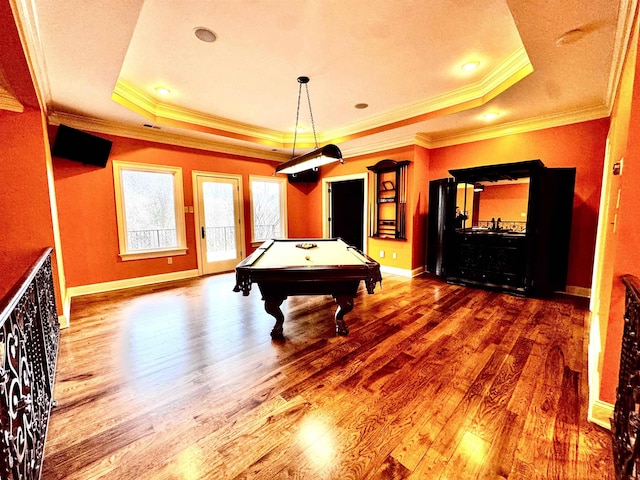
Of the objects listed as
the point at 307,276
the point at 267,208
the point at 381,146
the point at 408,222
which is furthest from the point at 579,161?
the point at 267,208

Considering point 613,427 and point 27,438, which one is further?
point 613,427

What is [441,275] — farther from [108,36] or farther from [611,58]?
[108,36]

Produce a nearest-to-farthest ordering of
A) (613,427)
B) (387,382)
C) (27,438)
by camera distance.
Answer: (27,438) < (613,427) < (387,382)

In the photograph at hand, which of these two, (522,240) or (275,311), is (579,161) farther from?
(275,311)

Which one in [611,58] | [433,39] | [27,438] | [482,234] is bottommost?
[27,438]

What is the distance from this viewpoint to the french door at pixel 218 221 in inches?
210

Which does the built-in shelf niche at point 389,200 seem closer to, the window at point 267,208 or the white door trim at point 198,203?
the window at point 267,208

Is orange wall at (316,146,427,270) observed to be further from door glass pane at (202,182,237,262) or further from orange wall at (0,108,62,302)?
orange wall at (0,108,62,302)

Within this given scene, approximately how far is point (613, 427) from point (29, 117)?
5.28 metres

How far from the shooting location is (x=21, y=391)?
1163mm

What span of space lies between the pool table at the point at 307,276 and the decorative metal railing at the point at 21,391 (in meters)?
1.25

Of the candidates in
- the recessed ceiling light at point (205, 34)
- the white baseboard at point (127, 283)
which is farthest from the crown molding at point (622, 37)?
the white baseboard at point (127, 283)

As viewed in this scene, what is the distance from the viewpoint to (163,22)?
2299 mm

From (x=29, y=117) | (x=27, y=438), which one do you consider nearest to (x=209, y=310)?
(x=27, y=438)
